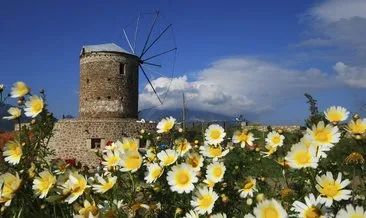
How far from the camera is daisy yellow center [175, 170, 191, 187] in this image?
2129 millimetres

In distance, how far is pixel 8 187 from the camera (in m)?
2.12

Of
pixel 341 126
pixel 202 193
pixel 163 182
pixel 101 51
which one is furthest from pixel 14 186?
pixel 101 51

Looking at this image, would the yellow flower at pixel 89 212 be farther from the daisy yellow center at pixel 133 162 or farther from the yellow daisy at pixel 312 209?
the yellow daisy at pixel 312 209

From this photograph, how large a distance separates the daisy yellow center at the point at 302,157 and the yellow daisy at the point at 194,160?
21.3 inches

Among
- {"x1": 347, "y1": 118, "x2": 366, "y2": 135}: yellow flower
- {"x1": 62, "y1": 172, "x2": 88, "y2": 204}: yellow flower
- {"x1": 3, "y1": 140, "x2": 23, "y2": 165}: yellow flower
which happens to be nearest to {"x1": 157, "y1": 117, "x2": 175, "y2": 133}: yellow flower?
{"x1": 62, "y1": 172, "x2": 88, "y2": 204}: yellow flower

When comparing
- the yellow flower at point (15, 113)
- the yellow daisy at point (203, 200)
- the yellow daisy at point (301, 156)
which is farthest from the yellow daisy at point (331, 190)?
the yellow flower at point (15, 113)

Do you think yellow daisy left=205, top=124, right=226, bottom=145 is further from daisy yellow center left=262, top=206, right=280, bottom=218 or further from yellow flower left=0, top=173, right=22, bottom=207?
daisy yellow center left=262, top=206, right=280, bottom=218

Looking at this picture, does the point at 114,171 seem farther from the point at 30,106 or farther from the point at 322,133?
the point at 322,133

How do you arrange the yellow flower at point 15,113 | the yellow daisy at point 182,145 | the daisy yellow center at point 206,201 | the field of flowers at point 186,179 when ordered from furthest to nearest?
A: the yellow flower at point 15,113 → the yellow daisy at point 182,145 → the daisy yellow center at point 206,201 → the field of flowers at point 186,179

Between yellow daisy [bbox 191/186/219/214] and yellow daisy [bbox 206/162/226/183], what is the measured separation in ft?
0.38

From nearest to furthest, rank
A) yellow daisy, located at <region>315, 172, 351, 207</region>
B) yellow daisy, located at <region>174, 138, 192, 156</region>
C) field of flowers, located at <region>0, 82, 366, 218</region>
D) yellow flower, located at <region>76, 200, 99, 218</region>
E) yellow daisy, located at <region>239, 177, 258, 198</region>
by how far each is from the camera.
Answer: yellow daisy, located at <region>315, 172, 351, 207</region> → yellow flower, located at <region>76, 200, 99, 218</region> → field of flowers, located at <region>0, 82, 366, 218</region> → yellow daisy, located at <region>239, 177, 258, 198</region> → yellow daisy, located at <region>174, 138, 192, 156</region>

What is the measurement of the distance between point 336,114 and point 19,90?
169cm

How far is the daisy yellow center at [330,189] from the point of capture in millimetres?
1720

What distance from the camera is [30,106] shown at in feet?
8.61
